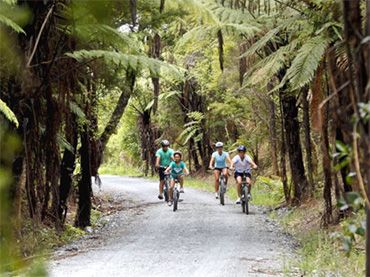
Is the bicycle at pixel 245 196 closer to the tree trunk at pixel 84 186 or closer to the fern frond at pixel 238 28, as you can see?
the tree trunk at pixel 84 186

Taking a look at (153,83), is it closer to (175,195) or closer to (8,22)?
(175,195)

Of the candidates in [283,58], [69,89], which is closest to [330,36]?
[283,58]

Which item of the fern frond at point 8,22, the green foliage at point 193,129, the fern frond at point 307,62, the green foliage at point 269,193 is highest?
the green foliage at point 193,129

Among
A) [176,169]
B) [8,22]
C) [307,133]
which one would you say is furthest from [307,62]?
[176,169]

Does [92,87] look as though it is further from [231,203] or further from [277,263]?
[231,203]

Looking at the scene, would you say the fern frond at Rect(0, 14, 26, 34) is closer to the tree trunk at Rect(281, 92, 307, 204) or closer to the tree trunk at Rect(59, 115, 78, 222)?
the tree trunk at Rect(59, 115, 78, 222)

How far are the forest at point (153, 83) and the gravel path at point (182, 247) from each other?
0.87m

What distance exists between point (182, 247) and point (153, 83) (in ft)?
14.7

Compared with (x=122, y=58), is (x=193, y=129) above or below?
above

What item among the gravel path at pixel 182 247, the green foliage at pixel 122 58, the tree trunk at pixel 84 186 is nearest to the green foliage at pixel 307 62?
the green foliage at pixel 122 58

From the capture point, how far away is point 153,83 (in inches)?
514

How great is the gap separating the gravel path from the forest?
2.86ft

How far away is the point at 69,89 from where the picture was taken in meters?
8.74

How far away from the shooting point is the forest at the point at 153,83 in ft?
6.01
